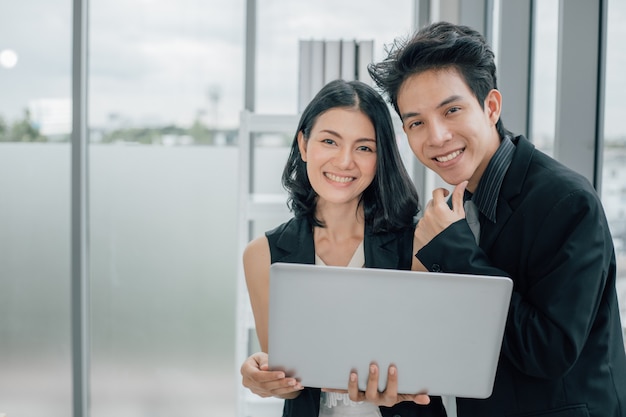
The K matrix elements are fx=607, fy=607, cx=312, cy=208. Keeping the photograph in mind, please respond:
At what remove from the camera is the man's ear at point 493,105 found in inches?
47.8

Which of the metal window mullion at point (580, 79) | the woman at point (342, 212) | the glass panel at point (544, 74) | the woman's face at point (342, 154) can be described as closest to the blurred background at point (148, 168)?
the glass panel at point (544, 74)

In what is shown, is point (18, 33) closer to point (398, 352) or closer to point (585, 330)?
point (398, 352)

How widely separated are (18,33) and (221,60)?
36.4 inches

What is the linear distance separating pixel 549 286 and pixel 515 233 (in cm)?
12

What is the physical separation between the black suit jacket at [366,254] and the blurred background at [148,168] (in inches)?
53.3

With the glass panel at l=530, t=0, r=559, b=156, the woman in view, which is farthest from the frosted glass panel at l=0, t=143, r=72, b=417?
the glass panel at l=530, t=0, r=559, b=156

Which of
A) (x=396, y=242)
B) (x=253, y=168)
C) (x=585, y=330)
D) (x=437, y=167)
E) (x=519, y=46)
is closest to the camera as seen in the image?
(x=585, y=330)

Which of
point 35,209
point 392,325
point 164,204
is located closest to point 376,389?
point 392,325

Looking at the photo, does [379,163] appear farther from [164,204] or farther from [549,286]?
[164,204]

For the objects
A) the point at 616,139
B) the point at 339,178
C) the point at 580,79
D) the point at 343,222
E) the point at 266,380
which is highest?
the point at 580,79

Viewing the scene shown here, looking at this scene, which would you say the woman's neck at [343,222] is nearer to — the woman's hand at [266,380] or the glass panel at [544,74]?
the woman's hand at [266,380]

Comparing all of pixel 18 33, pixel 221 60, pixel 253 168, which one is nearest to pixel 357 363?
pixel 253 168

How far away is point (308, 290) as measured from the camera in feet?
3.27

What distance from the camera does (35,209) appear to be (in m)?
2.80
